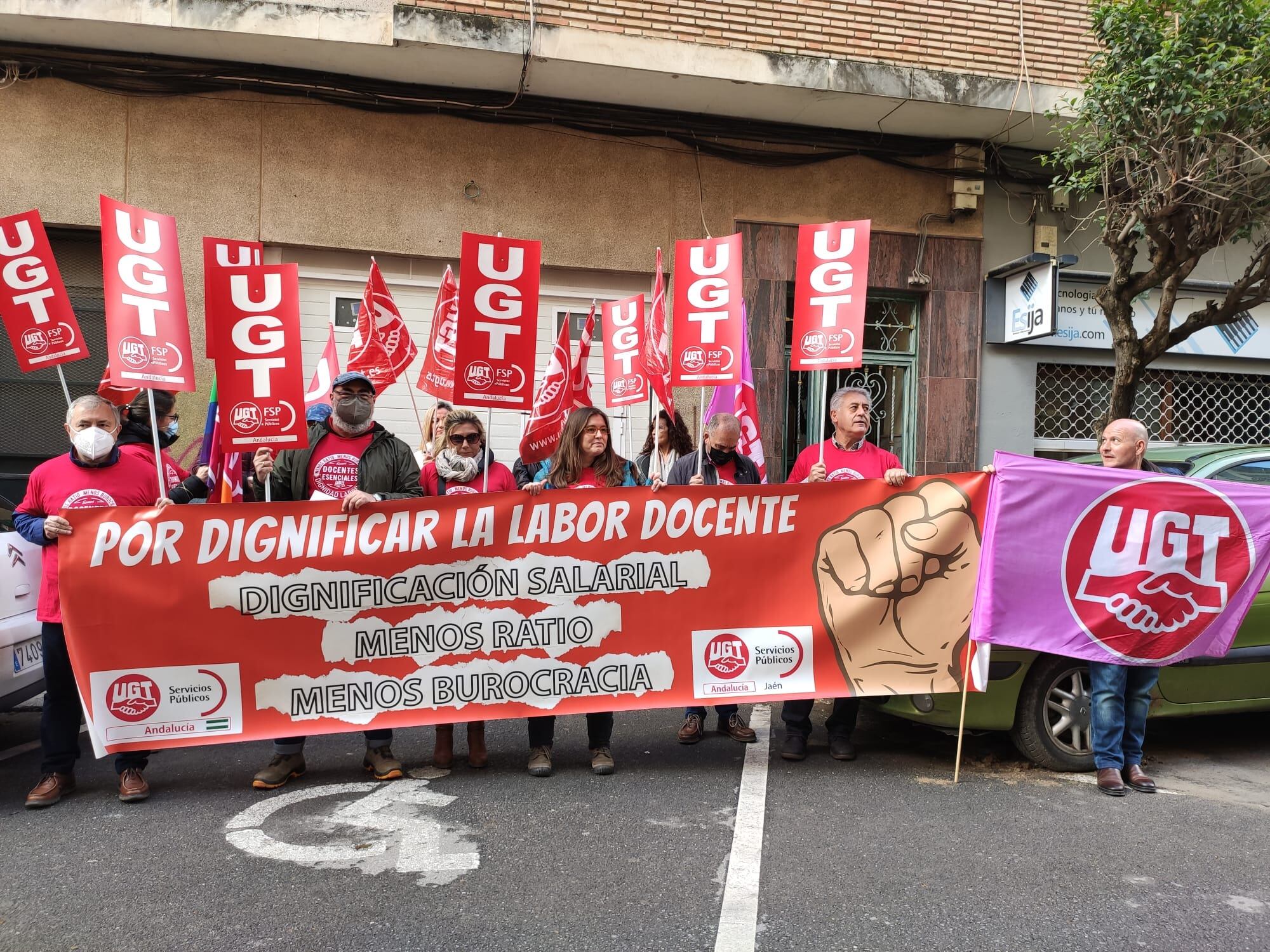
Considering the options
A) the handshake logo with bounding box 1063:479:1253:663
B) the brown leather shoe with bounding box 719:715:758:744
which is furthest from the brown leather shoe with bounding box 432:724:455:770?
the handshake logo with bounding box 1063:479:1253:663

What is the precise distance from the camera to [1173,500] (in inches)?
182

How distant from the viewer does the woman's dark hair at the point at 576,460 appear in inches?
196

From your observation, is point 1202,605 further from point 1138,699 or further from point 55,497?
point 55,497

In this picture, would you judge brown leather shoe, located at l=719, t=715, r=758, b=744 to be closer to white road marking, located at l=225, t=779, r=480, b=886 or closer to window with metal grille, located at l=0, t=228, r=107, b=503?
white road marking, located at l=225, t=779, r=480, b=886

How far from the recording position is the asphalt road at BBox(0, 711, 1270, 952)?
301 centimetres

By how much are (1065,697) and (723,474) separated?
6.94 feet

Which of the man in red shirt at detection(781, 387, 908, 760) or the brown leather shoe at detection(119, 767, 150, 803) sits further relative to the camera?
the man in red shirt at detection(781, 387, 908, 760)

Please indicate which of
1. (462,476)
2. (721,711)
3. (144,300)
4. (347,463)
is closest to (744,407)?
(721,711)

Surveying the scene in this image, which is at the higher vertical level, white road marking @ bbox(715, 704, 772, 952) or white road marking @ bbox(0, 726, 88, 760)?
white road marking @ bbox(715, 704, 772, 952)

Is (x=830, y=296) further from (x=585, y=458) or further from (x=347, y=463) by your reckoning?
(x=347, y=463)

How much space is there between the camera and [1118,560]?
4.62 metres

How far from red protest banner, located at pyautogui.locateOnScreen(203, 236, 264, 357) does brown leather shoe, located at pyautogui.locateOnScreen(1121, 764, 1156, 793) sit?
498cm

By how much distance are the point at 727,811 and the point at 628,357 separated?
11.7 ft

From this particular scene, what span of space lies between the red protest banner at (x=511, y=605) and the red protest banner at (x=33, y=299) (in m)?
1.21
